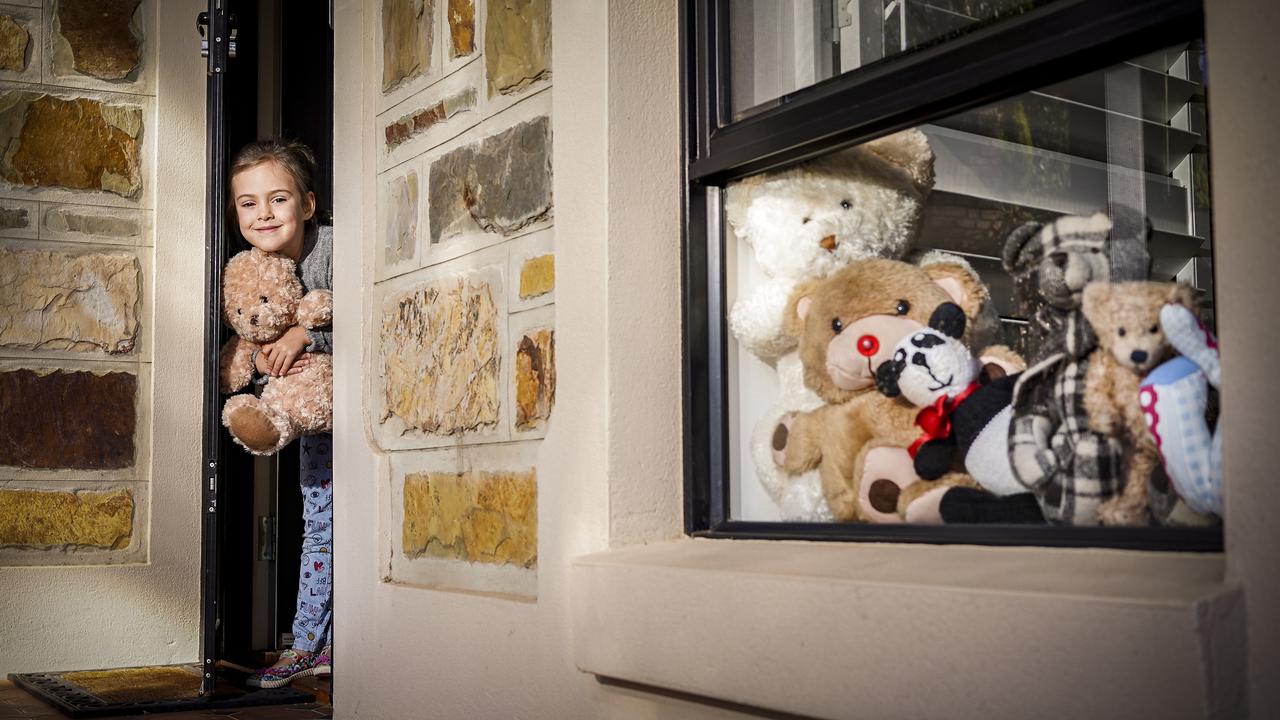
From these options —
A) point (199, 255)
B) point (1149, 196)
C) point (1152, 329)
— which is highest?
point (199, 255)

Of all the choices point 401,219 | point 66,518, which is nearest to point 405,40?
point 401,219

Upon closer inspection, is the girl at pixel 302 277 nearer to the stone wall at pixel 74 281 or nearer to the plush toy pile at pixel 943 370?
the stone wall at pixel 74 281

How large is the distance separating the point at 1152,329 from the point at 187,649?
3.94 meters

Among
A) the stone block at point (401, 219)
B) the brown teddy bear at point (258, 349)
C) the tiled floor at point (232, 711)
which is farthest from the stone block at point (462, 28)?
the tiled floor at point (232, 711)

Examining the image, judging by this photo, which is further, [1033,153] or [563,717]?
[563,717]

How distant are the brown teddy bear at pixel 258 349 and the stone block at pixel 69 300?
3.09 ft

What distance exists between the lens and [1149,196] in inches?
60.0

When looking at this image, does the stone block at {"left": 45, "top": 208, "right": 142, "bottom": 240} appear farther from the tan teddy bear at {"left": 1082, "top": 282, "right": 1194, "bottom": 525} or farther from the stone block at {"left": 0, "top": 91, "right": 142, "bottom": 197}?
the tan teddy bear at {"left": 1082, "top": 282, "right": 1194, "bottom": 525}

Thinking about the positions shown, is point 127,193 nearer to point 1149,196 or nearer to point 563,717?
point 563,717

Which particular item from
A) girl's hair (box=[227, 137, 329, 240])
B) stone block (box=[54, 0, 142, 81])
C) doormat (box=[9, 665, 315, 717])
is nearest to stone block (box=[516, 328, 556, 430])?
doormat (box=[9, 665, 315, 717])

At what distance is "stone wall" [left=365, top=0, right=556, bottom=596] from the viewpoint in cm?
240

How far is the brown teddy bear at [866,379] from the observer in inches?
69.6

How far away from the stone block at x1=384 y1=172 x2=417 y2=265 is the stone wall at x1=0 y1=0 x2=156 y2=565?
1988 mm

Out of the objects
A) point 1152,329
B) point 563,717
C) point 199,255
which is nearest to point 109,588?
point 199,255
